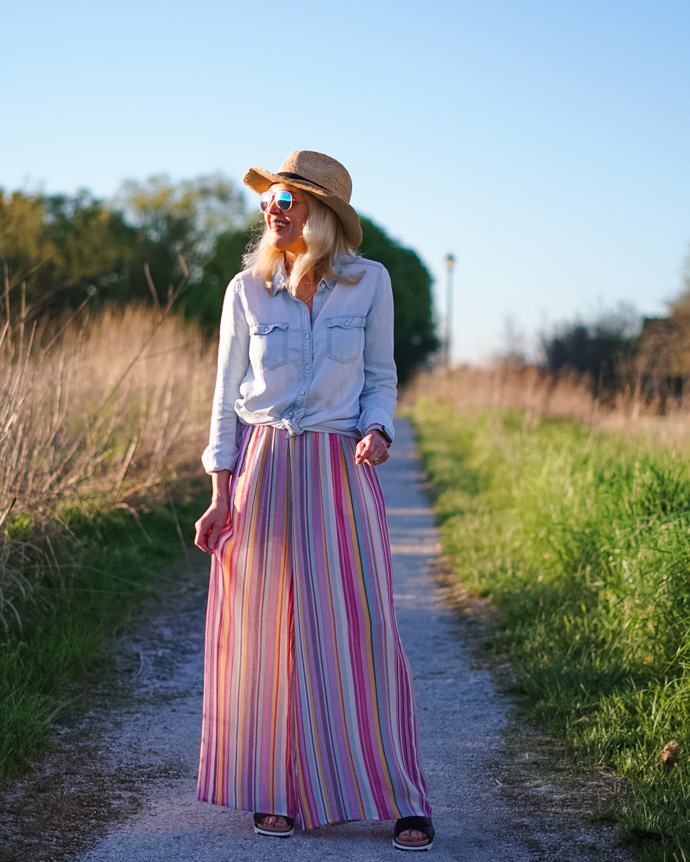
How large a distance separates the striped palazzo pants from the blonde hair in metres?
0.50

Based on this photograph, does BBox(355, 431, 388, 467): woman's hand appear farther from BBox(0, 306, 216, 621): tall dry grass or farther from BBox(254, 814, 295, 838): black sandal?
BBox(0, 306, 216, 621): tall dry grass

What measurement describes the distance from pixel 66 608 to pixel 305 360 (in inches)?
95.3

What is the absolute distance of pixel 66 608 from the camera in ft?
14.4

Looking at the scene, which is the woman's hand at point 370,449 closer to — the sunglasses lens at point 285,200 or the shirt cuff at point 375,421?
the shirt cuff at point 375,421

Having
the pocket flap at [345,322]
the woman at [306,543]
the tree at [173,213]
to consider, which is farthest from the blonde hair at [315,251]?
the tree at [173,213]

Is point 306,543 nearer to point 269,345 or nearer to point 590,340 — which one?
point 269,345

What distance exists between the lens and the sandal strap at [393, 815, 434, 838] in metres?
2.54

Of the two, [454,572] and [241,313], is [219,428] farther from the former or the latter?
[454,572]

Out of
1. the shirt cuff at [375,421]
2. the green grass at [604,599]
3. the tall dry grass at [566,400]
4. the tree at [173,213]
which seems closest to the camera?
the shirt cuff at [375,421]

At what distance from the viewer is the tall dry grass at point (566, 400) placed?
8.19 m

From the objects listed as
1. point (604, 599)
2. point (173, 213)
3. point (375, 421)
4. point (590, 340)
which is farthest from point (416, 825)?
point (173, 213)

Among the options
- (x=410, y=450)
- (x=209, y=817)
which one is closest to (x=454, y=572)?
(x=209, y=817)

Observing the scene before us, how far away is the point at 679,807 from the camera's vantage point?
8.46 ft

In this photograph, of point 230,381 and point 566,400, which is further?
point 566,400
